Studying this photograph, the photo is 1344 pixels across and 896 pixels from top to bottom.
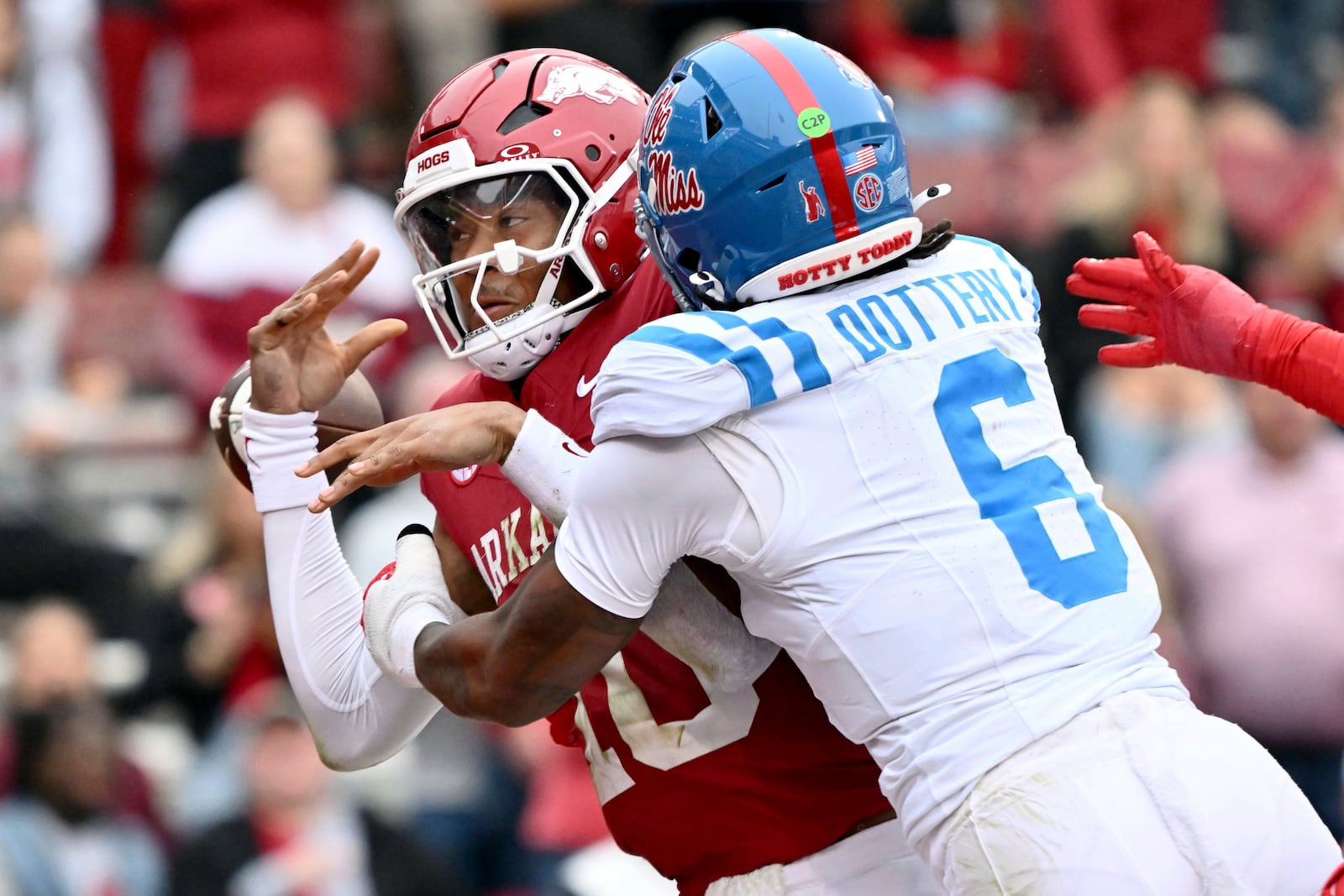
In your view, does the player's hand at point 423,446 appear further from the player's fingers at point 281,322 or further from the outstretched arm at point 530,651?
the player's fingers at point 281,322

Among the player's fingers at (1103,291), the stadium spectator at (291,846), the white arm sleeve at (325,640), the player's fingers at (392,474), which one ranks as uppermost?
the player's fingers at (392,474)

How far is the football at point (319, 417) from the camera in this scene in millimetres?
3934

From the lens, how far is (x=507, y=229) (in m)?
3.66

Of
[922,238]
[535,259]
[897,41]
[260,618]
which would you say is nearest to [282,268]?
[260,618]

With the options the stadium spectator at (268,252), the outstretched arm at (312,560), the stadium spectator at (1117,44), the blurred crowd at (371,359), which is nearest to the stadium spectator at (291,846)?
the blurred crowd at (371,359)

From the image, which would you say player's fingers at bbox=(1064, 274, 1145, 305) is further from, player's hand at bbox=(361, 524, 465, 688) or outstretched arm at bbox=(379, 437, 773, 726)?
player's hand at bbox=(361, 524, 465, 688)

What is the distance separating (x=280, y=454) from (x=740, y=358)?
1.18 meters

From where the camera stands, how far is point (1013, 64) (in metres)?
9.22

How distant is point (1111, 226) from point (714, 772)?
4516 millimetres

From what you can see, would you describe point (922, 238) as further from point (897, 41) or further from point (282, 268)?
point (897, 41)

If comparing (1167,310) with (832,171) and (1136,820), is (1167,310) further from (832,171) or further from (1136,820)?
(1136,820)

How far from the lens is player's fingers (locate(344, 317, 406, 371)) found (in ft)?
11.8

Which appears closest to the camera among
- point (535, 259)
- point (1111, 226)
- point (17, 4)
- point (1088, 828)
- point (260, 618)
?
point (1088, 828)

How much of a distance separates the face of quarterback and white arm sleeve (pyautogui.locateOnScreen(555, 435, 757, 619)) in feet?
2.25
